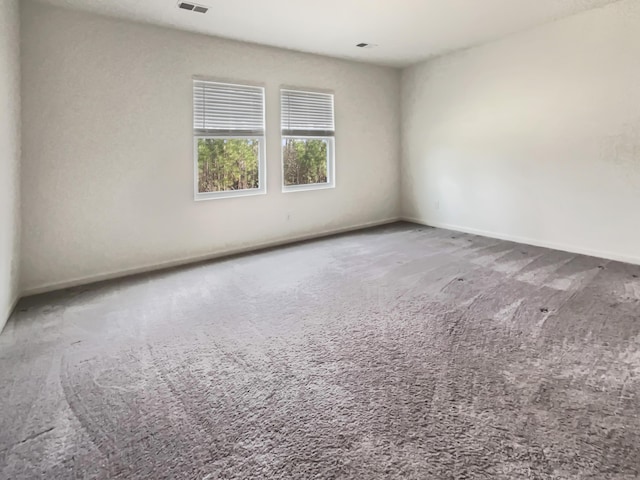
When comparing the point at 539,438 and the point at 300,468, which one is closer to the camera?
the point at 300,468

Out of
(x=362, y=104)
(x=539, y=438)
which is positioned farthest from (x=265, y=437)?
(x=362, y=104)

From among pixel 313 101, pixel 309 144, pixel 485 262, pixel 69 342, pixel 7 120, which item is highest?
pixel 313 101

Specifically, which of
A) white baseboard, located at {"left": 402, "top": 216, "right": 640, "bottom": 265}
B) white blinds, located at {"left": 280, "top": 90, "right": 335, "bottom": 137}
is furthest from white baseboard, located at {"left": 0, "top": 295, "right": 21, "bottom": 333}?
white baseboard, located at {"left": 402, "top": 216, "right": 640, "bottom": 265}

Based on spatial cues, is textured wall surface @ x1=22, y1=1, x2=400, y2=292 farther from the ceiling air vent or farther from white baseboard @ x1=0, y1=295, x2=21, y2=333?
the ceiling air vent

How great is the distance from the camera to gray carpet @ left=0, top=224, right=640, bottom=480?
1.53 meters

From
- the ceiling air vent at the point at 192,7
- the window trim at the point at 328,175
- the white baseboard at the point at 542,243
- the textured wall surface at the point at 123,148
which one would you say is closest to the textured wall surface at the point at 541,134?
the white baseboard at the point at 542,243

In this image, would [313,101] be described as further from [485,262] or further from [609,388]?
[609,388]

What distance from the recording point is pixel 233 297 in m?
3.38

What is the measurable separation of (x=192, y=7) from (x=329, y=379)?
363 centimetres

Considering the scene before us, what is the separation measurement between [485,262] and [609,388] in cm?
A: 240

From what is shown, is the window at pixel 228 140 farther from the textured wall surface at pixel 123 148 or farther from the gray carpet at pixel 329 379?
the gray carpet at pixel 329 379

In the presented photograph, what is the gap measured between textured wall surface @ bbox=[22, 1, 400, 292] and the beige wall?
0.17m

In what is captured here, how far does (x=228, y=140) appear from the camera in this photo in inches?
189

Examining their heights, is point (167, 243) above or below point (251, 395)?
above
